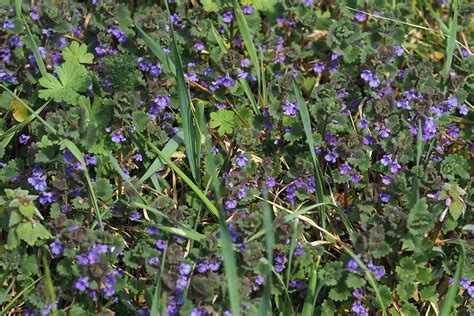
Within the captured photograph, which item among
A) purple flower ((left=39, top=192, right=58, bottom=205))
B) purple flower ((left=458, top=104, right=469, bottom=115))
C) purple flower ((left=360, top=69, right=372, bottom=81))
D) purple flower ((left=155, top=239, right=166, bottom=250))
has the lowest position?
purple flower ((left=155, top=239, right=166, bottom=250))

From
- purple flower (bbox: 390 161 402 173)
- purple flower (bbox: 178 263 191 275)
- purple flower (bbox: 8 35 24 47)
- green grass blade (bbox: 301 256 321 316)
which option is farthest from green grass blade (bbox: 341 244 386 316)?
purple flower (bbox: 8 35 24 47)

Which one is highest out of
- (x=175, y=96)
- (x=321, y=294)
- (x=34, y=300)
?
(x=175, y=96)

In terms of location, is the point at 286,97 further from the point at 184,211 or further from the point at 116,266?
the point at 116,266

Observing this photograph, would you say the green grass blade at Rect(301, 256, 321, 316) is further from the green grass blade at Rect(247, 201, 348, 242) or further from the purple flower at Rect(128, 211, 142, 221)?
the purple flower at Rect(128, 211, 142, 221)

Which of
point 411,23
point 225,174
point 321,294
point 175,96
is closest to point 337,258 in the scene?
point 321,294

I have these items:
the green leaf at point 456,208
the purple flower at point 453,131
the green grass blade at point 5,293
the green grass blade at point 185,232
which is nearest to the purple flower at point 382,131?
the purple flower at point 453,131
